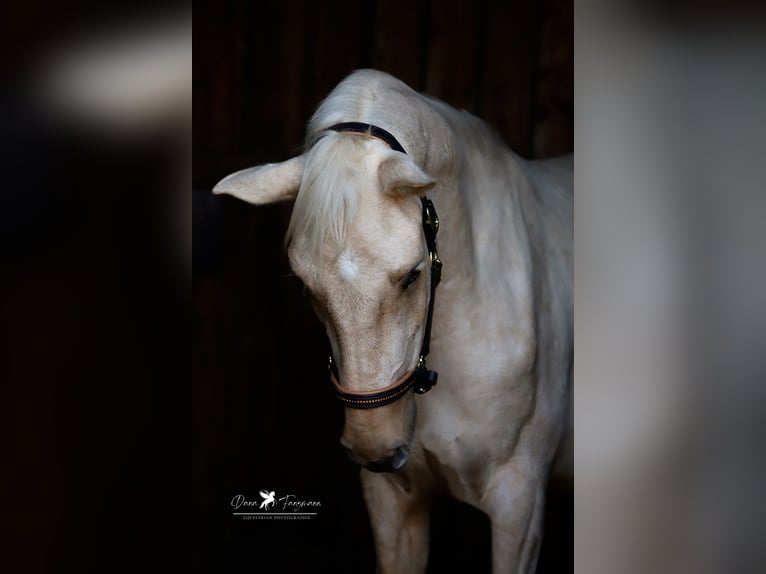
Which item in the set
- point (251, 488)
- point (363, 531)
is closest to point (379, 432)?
point (251, 488)

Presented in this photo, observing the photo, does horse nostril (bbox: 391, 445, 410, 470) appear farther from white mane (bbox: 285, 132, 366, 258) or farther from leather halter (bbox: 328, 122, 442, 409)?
white mane (bbox: 285, 132, 366, 258)

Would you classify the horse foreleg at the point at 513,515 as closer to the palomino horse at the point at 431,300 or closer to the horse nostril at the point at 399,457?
the palomino horse at the point at 431,300

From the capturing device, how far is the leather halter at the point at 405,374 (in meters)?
1.86

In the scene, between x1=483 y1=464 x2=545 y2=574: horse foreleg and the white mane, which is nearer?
the white mane

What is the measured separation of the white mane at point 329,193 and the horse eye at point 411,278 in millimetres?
180

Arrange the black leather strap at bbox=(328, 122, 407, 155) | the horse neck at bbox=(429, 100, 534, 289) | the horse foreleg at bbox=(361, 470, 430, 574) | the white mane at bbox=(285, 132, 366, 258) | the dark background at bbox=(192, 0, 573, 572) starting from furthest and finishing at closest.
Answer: the dark background at bbox=(192, 0, 573, 572) < the horse foreleg at bbox=(361, 470, 430, 574) < the horse neck at bbox=(429, 100, 534, 289) < the black leather strap at bbox=(328, 122, 407, 155) < the white mane at bbox=(285, 132, 366, 258)

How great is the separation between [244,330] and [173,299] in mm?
2421

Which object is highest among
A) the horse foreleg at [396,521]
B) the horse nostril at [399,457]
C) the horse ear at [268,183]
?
the horse ear at [268,183]

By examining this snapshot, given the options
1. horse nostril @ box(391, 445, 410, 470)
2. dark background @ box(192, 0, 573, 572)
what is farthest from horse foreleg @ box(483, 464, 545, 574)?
dark background @ box(192, 0, 573, 572)

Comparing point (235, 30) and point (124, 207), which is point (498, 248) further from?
point (235, 30)

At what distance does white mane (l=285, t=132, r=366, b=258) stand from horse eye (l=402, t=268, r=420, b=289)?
180mm

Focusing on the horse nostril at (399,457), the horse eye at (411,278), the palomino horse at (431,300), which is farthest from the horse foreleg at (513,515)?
the horse eye at (411,278)

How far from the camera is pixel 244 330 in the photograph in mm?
3641

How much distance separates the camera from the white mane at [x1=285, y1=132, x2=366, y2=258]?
5.86 feet
